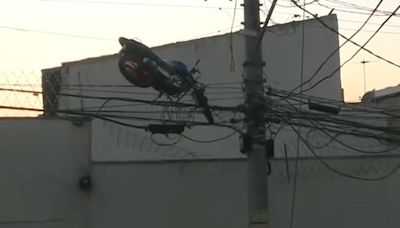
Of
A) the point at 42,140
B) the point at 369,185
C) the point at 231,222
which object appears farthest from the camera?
the point at 369,185

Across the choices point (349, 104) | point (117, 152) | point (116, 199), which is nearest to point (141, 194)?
point (116, 199)

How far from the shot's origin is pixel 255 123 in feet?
37.1

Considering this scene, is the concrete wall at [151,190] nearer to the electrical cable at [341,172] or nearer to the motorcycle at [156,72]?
the electrical cable at [341,172]

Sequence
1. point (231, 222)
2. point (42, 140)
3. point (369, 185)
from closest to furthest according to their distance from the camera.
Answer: point (42, 140)
point (231, 222)
point (369, 185)

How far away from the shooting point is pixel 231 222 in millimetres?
14750

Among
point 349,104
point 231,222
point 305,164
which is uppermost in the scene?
point 349,104

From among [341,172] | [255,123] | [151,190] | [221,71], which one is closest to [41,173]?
[151,190]

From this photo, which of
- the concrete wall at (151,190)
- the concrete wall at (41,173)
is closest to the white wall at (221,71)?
the concrete wall at (151,190)

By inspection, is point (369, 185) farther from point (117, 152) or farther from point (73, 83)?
point (73, 83)

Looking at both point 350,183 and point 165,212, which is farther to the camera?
point 350,183

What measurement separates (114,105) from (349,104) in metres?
5.60

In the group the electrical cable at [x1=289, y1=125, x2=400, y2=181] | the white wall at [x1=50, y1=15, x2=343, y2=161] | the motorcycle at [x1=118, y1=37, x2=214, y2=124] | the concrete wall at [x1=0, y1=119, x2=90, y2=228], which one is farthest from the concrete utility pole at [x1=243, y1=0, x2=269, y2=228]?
the white wall at [x1=50, y1=15, x2=343, y2=161]

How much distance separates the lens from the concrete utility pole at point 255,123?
438 inches

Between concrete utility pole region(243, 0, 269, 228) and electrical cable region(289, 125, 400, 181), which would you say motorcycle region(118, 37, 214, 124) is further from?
electrical cable region(289, 125, 400, 181)
